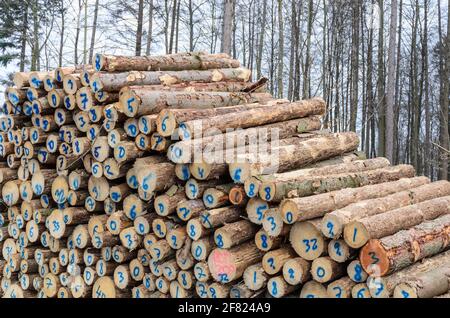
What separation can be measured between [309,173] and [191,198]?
130 centimetres

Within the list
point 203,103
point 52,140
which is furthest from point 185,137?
point 52,140

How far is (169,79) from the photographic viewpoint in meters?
6.18

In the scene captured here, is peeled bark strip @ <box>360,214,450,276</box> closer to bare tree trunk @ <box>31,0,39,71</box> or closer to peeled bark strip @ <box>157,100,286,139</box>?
peeled bark strip @ <box>157,100,286,139</box>

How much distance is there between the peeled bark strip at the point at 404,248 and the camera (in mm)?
3699

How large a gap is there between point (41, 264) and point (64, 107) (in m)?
2.03

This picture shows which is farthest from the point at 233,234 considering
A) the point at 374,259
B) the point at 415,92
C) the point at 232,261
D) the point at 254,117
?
the point at 415,92

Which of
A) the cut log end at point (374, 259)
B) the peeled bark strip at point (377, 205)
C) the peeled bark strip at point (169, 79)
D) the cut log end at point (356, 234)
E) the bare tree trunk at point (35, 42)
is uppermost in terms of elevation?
the bare tree trunk at point (35, 42)

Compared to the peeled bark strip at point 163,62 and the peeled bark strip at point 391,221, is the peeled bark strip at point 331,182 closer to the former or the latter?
the peeled bark strip at point 391,221

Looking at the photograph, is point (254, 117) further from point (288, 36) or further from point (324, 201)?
point (288, 36)

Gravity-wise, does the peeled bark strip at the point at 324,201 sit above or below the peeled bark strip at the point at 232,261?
above

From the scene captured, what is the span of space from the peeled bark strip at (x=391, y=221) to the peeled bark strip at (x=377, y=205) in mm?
66

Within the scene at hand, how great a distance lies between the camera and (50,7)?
63.5ft

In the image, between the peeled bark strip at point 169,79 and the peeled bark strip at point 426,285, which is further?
the peeled bark strip at point 169,79

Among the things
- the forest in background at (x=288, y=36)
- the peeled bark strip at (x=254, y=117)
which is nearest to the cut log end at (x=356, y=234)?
the peeled bark strip at (x=254, y=117)
